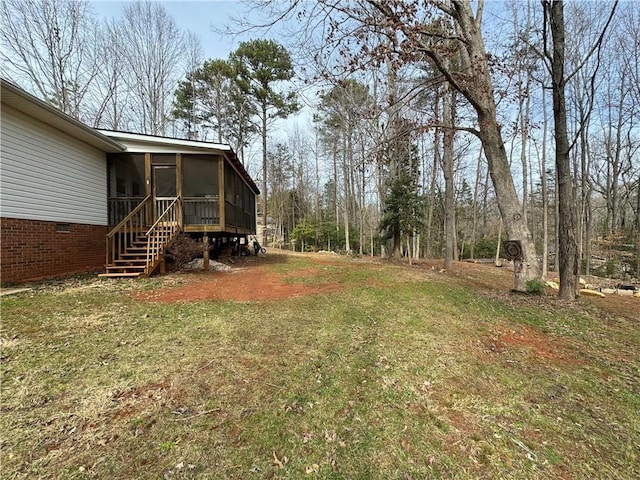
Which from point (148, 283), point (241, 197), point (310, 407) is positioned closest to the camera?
point (310, 407)

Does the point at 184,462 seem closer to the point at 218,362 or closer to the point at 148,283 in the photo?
the point at 218,362

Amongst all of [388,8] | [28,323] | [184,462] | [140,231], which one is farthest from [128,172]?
[184,462]

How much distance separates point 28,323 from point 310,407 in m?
4.18

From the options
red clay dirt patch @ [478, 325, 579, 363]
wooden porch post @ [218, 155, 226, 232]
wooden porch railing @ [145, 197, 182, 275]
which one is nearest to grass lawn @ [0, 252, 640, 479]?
red clay dirt patch @ [478, 325, 579, 363]

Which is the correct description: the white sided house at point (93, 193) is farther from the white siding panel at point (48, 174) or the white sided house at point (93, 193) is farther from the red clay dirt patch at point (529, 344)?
the red clay dirt patch at point (529, 344)

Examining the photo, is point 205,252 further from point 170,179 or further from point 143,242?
point 170,179

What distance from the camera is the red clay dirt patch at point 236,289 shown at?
5734 mm

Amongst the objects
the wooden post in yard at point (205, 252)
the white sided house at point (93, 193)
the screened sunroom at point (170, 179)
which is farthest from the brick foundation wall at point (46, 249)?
the wooden post in yard at point (205, 252)

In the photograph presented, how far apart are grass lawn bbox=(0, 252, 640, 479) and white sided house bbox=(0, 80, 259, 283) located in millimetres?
2160

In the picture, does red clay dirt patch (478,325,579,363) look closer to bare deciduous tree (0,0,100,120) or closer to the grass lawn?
the grass lawn

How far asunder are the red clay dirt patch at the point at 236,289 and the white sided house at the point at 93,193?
1.51 metres

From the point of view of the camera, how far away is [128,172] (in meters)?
9.31

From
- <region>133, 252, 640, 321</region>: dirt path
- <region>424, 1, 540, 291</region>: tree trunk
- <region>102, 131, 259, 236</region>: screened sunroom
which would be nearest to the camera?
<region>133, 252, 640, 321</region>: dirt path

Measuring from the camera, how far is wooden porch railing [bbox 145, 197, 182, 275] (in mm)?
7375
